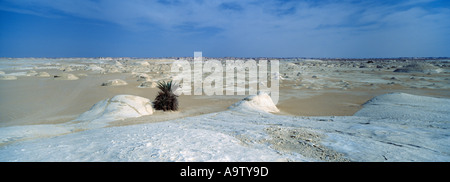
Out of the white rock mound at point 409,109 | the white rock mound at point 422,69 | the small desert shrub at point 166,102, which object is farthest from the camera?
the white rock mound at point 422,69

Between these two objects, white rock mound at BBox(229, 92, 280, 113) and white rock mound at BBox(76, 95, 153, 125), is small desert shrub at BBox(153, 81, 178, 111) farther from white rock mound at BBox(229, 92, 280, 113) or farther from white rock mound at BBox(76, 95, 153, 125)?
white rock mound at BBox(229, 92, 280, 113)

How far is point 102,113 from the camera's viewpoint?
959 centimetres

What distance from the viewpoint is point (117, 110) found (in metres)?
9.73

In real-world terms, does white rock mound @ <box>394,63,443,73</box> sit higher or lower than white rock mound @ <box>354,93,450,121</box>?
higher

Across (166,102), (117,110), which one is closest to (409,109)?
(166,102)

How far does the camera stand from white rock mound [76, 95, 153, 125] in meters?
9.08

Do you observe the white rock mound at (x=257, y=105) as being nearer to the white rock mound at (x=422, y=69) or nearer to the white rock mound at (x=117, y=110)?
the white rock mound at (x=117, y=110)

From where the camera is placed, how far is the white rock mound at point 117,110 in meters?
9.08

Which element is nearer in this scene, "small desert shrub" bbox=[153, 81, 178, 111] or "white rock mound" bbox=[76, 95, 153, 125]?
"white rock mound" bbox=[76, 95, 153, 125]

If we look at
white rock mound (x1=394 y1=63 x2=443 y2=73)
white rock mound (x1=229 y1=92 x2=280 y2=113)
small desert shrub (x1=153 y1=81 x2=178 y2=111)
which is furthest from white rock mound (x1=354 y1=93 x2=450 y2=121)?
white rock mound (x1=394 y1=63 x2=443 y2=73)

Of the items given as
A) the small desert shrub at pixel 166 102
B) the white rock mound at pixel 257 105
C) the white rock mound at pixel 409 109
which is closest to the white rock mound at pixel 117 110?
the small desert shrub at pixel 166 102
